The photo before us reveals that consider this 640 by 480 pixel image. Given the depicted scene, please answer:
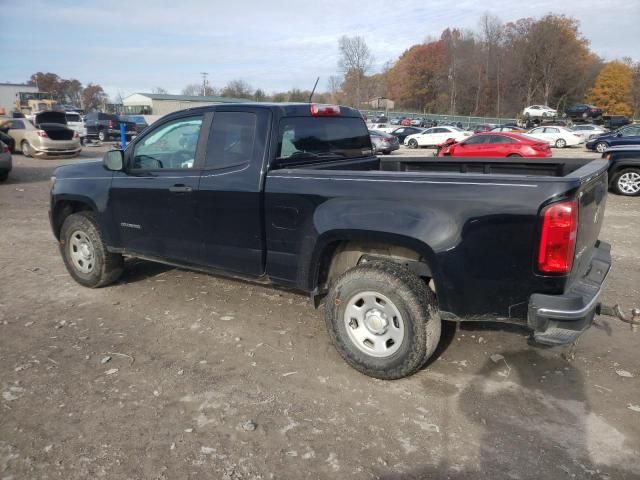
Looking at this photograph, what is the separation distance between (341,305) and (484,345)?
4.51 ft

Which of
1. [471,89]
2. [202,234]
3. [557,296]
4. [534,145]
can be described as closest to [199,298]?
[202,234]

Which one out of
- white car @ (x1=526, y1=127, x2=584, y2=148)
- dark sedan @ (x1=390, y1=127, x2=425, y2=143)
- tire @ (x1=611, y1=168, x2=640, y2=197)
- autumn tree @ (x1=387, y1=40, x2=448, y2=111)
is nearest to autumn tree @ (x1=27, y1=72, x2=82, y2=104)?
autumn tree @ (x1=387, y1=40, x2=448, y2=111)

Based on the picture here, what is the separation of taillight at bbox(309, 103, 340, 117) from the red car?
1396cm

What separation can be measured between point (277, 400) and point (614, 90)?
273ft

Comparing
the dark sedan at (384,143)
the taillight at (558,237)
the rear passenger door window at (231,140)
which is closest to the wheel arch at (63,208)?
the rear passenger door window at (231,140)

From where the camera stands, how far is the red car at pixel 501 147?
716 inches

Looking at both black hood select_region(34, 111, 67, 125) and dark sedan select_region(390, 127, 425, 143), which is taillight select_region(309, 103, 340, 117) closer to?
black hood select_region(34, 111, 67, 125)

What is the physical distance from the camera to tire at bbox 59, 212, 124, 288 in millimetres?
4926

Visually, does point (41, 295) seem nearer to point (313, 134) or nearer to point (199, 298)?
point (199, 298)

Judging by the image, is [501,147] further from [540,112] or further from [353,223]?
[540,112]

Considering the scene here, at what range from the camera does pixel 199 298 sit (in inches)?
194

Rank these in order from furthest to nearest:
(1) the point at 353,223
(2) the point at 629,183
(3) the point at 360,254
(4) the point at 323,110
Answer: (2) the point at 629,183 < (4) the point at 323,110 < (3) the point at 360,254 < (1) the point at 353,223

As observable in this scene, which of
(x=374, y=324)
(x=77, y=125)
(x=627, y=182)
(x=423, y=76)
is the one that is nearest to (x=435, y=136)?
(x=627, y=182)

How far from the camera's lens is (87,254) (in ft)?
16.8
